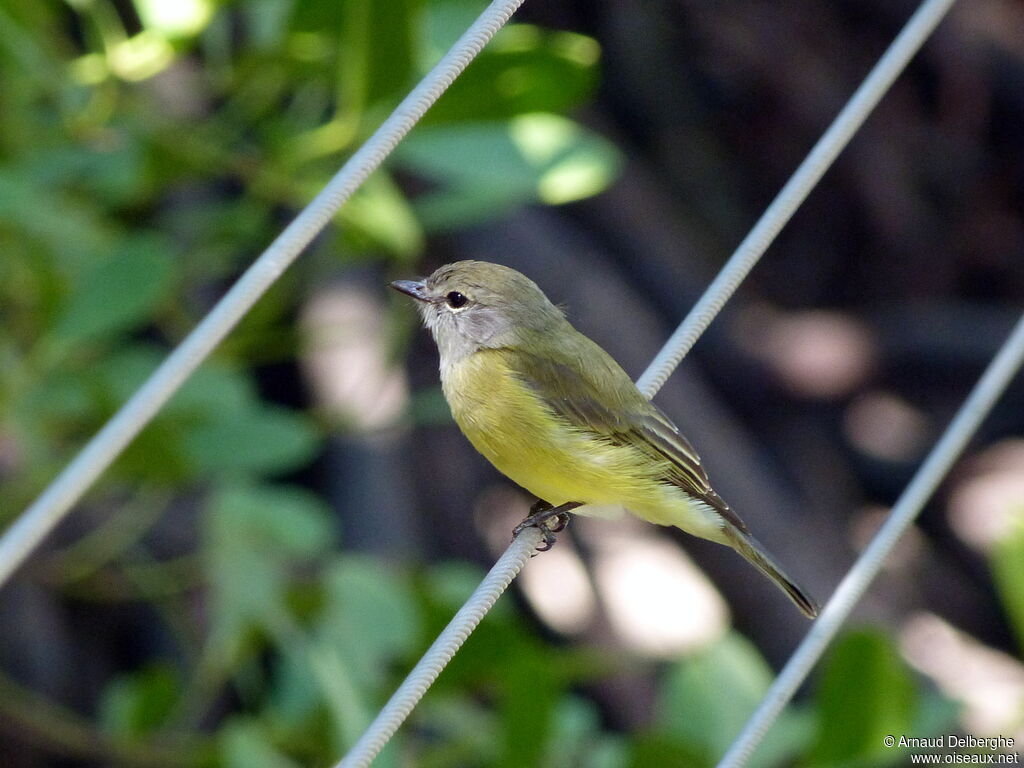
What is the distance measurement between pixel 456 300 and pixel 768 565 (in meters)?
0.74

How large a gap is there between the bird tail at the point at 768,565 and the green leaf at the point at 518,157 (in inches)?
31.2

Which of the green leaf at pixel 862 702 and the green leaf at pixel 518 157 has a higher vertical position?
the green leaf at pixel 518 157

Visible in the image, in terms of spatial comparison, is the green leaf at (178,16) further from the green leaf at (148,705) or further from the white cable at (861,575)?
the white cable at (861,575)

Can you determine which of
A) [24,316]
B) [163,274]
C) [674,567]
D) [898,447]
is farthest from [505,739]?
[898,447]

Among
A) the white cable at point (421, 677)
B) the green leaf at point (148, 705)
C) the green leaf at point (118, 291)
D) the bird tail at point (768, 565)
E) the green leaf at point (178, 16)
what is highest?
the green leaf at point (178, 16)

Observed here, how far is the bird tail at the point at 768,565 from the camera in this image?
2361 millimetres

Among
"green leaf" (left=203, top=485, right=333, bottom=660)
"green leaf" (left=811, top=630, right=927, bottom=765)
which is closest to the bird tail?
"green leaf" (left=811, top=630, right=927, bottom=765)

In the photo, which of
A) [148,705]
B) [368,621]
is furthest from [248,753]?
[148,705]

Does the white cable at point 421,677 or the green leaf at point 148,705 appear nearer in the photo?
the white cable at point 421,677

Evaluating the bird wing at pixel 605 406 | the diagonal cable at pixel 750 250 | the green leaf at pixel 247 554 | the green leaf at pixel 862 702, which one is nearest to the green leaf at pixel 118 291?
the green leaf at pixel 247 554

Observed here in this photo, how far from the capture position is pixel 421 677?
1.34m

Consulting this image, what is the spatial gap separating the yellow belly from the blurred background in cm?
36

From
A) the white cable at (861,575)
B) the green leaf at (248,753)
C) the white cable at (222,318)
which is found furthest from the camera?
the green leaf at (248,753)

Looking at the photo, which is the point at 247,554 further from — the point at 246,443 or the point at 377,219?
the point at 377,219
